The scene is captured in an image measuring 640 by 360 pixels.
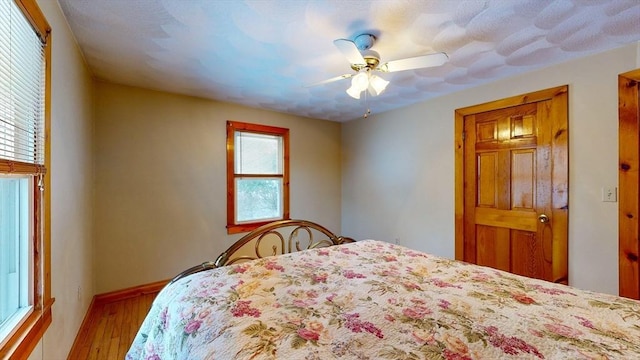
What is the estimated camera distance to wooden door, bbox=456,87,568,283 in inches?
96.8

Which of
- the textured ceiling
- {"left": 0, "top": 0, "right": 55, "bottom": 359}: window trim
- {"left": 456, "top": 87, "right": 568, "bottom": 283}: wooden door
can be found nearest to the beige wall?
the textured ceiling

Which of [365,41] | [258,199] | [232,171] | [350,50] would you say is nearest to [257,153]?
[232,171]

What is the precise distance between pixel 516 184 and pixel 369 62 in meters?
1.99

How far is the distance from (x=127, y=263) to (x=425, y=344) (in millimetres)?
3220

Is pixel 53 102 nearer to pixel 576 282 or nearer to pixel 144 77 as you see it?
pixel 144 77

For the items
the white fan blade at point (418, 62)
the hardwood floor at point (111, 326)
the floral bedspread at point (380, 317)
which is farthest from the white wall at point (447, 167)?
the hardwood floor at point (111, 326)

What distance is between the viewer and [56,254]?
1.63 m

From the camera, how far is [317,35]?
195cm

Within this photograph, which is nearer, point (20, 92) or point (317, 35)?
point (20, 92)

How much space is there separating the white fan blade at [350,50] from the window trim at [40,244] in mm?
1465

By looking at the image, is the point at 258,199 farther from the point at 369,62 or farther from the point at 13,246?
the point at 13,246

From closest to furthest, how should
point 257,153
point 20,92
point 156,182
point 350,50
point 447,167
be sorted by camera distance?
1. point 20,92
2. point 350,50
3. point 156,182
4. point 447,167
5. point 257,153

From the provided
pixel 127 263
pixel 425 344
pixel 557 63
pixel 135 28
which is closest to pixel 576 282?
pixel 557 63

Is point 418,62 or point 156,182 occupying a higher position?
point 418,62
